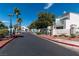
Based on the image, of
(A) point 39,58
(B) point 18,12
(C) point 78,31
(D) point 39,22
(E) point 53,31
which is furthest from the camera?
(B) point 18,12

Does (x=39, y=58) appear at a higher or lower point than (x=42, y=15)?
lower

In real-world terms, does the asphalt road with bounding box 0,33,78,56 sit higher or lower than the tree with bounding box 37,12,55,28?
lower

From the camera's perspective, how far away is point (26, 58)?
13.9 metres

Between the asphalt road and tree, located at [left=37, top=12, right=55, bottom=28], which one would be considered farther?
tree, located at [left=37, top=12, right=55, bottom=28]

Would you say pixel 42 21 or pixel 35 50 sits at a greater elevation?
pixel 42 21

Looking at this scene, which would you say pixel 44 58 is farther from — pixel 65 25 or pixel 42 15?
pixel 42 15

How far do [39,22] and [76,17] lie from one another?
771 inches

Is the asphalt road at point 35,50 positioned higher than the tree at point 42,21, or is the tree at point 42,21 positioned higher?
the tree at point 42,21

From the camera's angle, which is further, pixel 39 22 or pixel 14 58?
pixel 39 22

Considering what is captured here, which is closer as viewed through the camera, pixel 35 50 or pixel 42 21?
pixel 35 50

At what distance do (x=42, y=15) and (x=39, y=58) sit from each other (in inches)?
2944

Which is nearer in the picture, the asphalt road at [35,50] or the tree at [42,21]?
the asphalt road at [35,50]

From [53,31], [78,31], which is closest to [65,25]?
[53,31]

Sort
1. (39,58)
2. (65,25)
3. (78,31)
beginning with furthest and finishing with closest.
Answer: (65,25) → (78,31) → (39,58)
